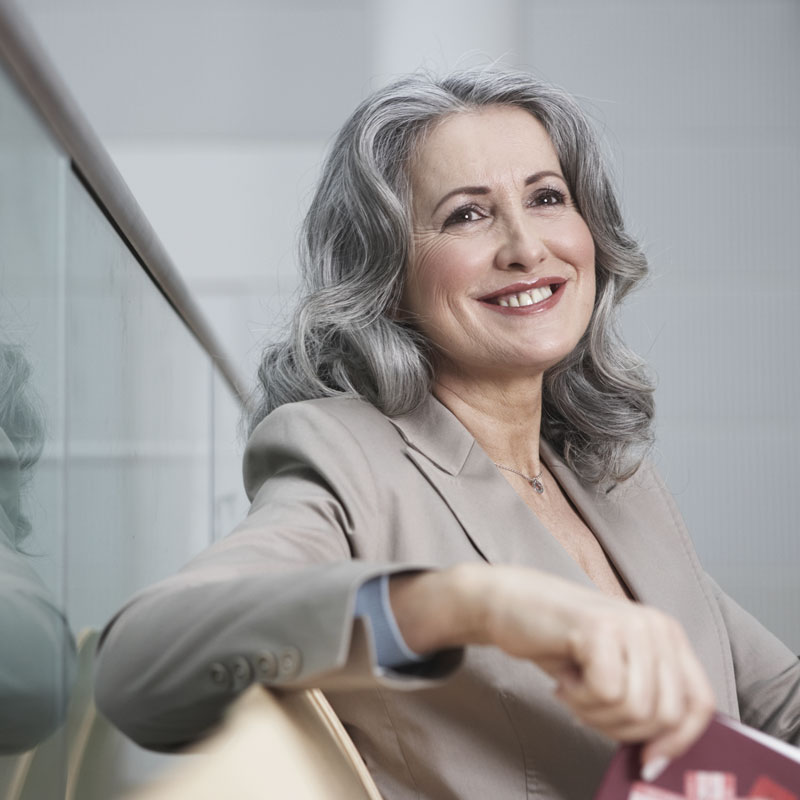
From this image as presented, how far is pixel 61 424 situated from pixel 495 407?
23.5 inches

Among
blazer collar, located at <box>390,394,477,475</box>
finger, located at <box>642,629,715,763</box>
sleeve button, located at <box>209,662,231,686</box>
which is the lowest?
blazer collar, located at <box>390,394,477,475</box>

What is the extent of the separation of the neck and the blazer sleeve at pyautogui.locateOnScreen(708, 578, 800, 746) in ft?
1.29

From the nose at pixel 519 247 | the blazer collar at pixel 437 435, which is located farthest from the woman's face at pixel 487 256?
the blazer collar at pixel 437 435

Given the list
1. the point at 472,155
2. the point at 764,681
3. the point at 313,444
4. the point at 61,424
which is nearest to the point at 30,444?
the point at 61,424

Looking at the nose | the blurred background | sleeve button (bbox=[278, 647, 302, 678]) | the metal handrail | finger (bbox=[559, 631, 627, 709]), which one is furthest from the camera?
the blurred background

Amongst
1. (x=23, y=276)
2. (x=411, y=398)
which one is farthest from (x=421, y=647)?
(x=411, y=398)

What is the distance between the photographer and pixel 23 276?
116 centimetres

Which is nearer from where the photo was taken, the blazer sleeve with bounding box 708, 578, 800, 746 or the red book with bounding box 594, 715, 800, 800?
the red book with bounding box 594, 715, 800, 800

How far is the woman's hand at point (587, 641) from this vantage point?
2.22ft

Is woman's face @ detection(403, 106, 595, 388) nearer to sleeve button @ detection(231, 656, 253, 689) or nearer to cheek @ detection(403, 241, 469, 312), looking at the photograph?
cheek @ detection(403, 241, 469, 312)

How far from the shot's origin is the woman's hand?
0.68m

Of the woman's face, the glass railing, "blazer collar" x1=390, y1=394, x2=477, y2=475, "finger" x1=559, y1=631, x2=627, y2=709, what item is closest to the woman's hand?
"finger" x1=559, y1=631, x2=627, y2=709

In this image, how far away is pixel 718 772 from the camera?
72cm

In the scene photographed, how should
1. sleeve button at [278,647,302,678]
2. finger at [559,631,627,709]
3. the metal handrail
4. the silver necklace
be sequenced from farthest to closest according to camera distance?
the silver necklace
the metal handrail
sleeve button at [278,647,302,678]
finger at [559,631,627,709]
